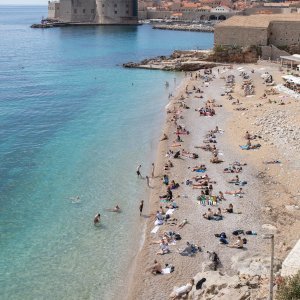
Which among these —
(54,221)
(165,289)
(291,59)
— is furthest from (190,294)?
(291,59)

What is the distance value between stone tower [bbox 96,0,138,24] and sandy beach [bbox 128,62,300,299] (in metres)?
81.4

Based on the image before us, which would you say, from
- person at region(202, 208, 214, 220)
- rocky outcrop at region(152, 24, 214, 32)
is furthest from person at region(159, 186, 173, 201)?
rocky outcrop at region(152, 24, 214, 32)

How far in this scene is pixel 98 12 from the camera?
369 ft

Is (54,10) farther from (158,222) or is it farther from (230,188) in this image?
(158,222)

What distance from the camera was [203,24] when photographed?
110 meters

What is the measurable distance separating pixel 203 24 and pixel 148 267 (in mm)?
101606

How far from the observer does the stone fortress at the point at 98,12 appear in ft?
363

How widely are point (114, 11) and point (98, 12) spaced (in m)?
4.01

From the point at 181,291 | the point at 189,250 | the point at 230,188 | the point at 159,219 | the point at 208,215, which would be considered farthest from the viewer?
the point at 230,188

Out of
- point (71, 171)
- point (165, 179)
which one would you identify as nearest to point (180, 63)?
point (71, 171)

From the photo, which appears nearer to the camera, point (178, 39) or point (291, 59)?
point (291, 59)

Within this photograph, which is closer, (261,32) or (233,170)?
(233,170)

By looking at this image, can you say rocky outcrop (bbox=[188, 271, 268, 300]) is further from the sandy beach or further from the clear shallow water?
the clear shallow water

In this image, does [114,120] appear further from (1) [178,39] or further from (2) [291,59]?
(1) [178,39]
